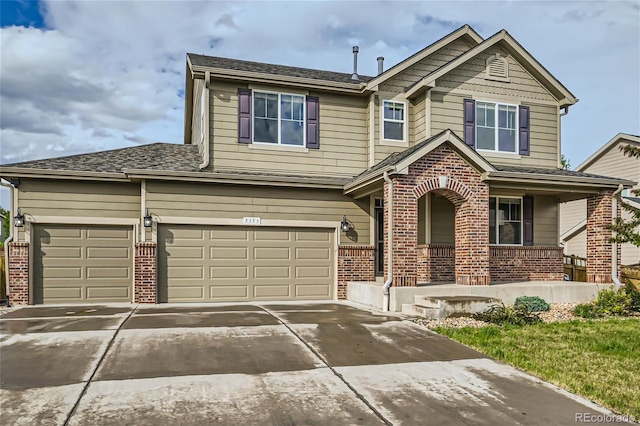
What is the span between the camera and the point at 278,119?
44.7 feet

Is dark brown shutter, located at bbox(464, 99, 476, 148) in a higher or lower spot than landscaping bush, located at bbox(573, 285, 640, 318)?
higher

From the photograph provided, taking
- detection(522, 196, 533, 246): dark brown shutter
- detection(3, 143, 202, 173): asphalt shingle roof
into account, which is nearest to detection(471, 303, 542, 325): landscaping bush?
detection(522, 196, 533, 246): dark brown shutter

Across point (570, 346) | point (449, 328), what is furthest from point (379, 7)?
point (570, 346)

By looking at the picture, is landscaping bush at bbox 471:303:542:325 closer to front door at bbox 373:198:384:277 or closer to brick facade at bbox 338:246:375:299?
brick facade at bbox 338:246:375:299

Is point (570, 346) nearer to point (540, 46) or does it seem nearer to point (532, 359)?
point (532, 359)

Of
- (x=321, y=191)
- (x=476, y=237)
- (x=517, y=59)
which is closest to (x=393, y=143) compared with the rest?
(x=321, y=191)

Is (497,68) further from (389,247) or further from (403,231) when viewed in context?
(389,247)

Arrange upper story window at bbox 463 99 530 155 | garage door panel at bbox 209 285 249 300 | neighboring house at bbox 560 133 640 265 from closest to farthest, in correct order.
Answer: garage door panel at bbox 209 285 249 300 → upper story window at bbox 463 99 530 155 → neighboring house at bbox 560 133 640 265

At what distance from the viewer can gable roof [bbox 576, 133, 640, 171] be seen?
2148 cm

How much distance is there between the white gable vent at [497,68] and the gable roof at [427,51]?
0.95 meters

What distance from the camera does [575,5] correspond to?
435 inches

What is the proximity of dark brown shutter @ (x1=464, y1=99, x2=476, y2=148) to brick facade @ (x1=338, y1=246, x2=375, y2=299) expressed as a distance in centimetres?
433

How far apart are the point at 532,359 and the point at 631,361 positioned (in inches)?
55.5

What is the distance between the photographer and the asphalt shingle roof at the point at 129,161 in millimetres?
12344
